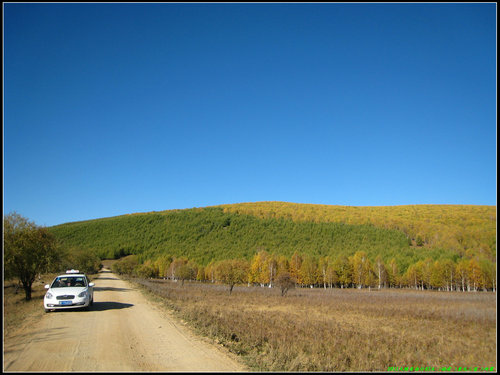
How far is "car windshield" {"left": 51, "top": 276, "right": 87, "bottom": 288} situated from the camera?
1631 centimetres


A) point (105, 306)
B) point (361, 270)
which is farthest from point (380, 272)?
point (105, 306)

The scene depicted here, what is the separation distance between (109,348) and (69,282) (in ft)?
33.0

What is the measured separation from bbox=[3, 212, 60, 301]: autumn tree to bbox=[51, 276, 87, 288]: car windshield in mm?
9218

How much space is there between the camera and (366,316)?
821 inches

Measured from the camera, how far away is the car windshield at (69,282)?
53.5 feet

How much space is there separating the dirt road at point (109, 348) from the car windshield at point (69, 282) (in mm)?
3494

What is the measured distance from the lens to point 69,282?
16.7 meters

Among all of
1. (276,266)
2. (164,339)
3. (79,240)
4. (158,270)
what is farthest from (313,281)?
(79,240)

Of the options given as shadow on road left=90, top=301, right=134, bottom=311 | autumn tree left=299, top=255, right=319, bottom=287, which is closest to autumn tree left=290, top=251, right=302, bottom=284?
autumn tree left=299, top=255, right=319, bottom=287

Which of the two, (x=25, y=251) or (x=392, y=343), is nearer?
(x=392, y=343)

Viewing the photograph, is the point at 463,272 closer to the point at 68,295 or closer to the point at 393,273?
the point at 68,295

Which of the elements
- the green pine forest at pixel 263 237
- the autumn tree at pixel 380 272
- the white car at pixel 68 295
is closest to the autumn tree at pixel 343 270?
the green pine forest at pixel 263 237

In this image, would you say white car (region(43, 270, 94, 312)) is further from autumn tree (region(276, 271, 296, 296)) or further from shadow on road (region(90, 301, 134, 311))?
autumn tree (region(276, 271, 296, 296))

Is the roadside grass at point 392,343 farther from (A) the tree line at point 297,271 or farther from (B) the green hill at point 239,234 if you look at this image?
(B) the green hill at point 239,234
